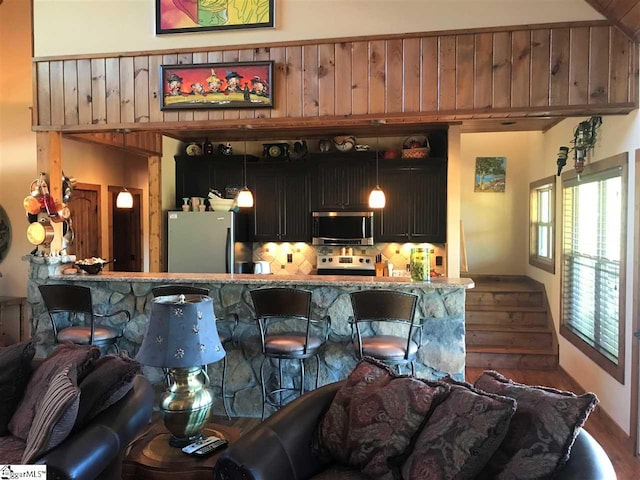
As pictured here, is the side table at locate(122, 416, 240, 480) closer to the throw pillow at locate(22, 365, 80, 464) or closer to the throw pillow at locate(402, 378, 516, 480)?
the throw pillow at locate(22, 365, 80, 464)

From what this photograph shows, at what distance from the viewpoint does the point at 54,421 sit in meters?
1.90

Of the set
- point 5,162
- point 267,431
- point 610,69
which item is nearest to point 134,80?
point 5,162

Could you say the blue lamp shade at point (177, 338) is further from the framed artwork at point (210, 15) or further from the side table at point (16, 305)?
the side table at point (16, 305)

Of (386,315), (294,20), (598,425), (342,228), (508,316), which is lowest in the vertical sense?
(598,425)

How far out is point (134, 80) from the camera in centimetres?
411

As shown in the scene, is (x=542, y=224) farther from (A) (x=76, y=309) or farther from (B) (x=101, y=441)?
(B) (x=101, y=441)

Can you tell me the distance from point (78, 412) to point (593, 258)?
420cm

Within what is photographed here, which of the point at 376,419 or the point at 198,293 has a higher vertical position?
the point at 198,293

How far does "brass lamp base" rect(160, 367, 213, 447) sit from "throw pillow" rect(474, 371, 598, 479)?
48.0 inches

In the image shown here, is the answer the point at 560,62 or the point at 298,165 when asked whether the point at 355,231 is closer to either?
the point at 298,165

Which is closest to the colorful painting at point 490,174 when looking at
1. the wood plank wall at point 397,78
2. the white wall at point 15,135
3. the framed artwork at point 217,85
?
the wood plank wall at point 397,78

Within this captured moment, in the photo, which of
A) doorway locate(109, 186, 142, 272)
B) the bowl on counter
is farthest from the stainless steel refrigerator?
doorway locate(109, 186, 142, 272)

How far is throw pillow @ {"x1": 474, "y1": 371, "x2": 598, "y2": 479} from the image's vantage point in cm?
162

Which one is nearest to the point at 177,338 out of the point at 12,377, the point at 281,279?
the point at 12,377
